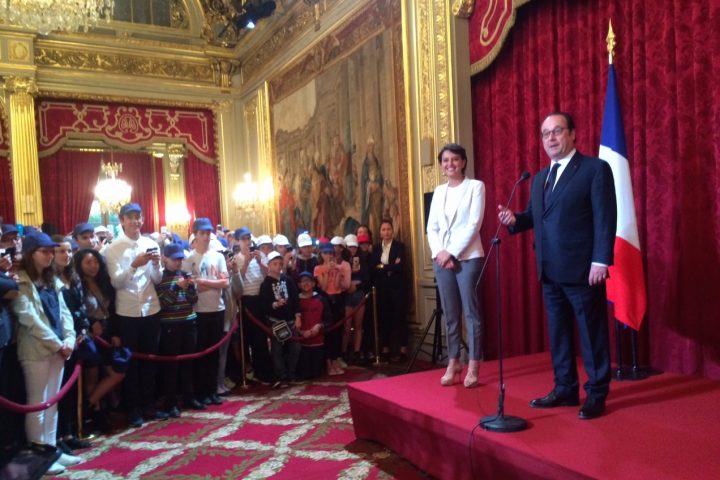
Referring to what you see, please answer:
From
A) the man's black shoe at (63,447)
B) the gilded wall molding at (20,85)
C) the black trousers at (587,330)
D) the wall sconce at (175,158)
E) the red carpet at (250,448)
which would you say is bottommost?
the red carpet at (250,448)

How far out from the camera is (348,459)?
342 cm

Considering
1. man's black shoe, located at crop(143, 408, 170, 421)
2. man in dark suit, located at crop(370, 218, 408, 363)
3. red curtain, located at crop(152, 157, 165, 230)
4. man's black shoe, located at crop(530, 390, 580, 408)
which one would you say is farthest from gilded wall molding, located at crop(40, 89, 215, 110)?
man's black shoe, located at crop(530, 390, 580, 408)

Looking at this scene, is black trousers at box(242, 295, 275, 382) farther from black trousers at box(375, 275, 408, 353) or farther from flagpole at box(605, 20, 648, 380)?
flagpole at box(605, 20, 648, 380)

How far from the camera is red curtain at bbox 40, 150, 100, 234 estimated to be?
10414 millimetres

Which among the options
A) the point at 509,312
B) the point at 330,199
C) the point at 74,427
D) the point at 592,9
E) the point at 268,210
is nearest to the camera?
the point at 74,427

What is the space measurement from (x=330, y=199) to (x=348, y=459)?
5182mm

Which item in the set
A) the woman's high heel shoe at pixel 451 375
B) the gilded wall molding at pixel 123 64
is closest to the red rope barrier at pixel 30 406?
the woman's high heel shoe at pixel 451 375

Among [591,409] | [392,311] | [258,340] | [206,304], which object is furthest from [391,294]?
[591,409]

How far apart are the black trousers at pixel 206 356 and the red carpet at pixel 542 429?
161 centimetres

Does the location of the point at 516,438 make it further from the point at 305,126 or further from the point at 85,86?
the point at 85,86

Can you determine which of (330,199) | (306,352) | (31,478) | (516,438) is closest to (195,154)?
(330,199)

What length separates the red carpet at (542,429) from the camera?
229 cm

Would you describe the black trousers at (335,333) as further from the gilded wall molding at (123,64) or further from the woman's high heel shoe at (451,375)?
the gilded wall molding at (123,64)

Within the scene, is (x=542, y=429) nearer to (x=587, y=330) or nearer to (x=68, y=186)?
(x=587, y=330)
